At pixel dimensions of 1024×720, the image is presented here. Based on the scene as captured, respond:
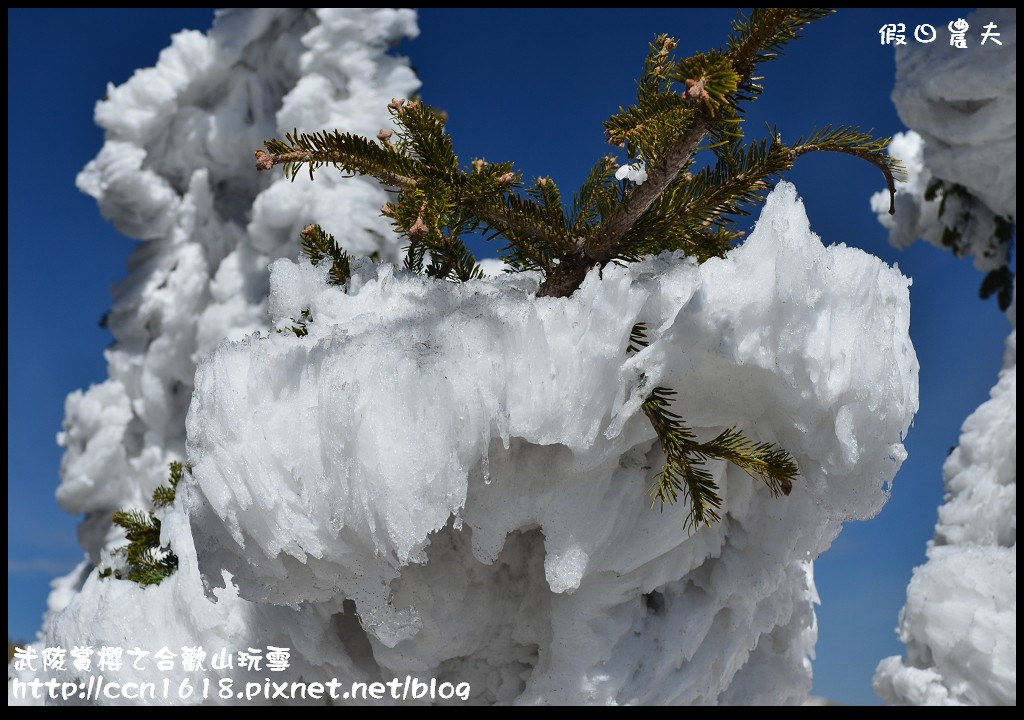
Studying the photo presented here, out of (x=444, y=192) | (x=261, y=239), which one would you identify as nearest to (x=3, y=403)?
(x=444, y=192)

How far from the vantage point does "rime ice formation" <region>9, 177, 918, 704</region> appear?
1.49 m

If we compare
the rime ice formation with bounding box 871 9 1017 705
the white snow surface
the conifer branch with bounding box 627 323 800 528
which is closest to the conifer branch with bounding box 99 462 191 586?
the white snow surface

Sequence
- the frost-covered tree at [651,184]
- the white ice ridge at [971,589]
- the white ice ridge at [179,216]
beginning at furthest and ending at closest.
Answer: the white ice ridge at [179,216] → the white ice ridge at [971,589] → the frost-covered tree at [651,184]

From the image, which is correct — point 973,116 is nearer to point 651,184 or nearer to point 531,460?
point 651,184

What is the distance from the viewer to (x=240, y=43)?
705 cm

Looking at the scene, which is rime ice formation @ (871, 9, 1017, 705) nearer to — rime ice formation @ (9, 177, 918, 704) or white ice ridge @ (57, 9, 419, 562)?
rime ice formation @ (9, 177, 918, 704)

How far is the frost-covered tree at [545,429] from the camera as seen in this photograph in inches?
58.8

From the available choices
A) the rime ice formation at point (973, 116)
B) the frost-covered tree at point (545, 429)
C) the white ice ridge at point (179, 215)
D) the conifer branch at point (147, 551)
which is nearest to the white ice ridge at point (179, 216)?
the white ice ridge at point (179, 215)

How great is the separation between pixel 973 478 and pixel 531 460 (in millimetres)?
3594

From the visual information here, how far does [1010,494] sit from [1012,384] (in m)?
0.74

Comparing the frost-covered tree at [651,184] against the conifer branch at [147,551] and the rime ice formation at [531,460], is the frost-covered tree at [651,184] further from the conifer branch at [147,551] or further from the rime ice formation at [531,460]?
the conifer branch at [147,551]

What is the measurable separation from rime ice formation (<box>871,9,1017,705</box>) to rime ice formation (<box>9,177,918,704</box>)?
204 centimetres

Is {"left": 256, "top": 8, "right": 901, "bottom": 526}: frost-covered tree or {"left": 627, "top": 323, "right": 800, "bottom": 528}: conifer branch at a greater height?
{"left": 256, "top": 8, "right": 901, "bottom": 526}: frost-covered tree

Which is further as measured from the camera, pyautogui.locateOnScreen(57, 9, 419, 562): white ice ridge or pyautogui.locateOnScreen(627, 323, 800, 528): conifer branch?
pyautogui.locateOnScreen(57, 9, 419, 562): white ice ridge
